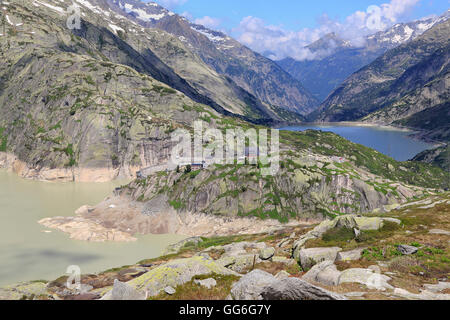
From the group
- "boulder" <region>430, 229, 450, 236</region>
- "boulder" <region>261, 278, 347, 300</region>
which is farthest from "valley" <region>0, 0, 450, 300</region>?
"boulder" <region>430, 229, 450, 236</region>

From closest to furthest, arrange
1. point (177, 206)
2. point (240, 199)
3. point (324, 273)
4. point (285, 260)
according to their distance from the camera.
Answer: point (324, 273), point (285, 260), point (240, 199), point (177, 206)

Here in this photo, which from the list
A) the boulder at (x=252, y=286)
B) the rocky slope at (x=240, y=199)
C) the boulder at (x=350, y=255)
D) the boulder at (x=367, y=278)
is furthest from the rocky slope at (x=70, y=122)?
the boulder at (x=252, y=286)

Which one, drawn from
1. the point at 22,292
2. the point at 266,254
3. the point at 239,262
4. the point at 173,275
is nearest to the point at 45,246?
the point at 22,292

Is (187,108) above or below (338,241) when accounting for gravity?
above

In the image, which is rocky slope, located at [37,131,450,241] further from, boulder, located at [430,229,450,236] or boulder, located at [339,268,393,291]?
boulder, located at [339,268,393,291]

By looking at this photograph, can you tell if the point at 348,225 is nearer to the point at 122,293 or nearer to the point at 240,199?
the point at 122,293

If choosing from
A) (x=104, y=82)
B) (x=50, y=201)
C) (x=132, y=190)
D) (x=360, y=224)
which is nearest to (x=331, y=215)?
(x=360, y=224)

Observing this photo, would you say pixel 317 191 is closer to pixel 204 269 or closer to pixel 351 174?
A: pixel 351 174

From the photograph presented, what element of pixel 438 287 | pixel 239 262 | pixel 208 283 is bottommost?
pixel 239 262
